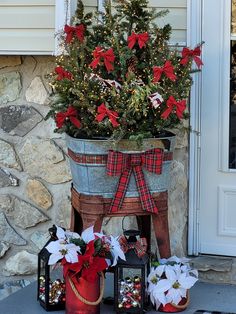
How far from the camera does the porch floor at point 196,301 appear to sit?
3963 millimetres

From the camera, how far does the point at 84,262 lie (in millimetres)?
3619

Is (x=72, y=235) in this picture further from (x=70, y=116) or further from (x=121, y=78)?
(x=121, y=78)

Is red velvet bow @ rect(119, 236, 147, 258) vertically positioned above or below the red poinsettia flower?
above

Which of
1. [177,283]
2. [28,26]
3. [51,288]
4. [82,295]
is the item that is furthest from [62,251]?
[28,26]

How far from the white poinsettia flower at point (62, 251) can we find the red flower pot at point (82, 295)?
0.38 feet

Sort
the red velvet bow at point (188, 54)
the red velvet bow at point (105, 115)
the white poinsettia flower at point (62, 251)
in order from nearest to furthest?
1. the white poinsettia flower at point (62, 251)
2. the red velvet bow at point (105, 115)
3. the red velvet bow at point (188, 54)

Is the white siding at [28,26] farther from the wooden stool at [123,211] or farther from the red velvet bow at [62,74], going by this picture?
the wooden stool at [123,211]

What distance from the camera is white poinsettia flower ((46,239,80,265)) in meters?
3.60

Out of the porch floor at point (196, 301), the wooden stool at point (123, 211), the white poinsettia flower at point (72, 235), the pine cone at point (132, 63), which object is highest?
the pine cone at point (132, 63)

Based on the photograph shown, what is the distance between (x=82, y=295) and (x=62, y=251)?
25 centimetres

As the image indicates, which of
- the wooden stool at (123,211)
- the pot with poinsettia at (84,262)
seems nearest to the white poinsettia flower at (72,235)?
the pot with poinsettia at (84,262)

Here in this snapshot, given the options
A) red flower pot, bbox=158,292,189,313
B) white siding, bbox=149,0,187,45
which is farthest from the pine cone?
red flower pot, bbox=158,292,189,313

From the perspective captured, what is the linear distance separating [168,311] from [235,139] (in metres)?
1.12

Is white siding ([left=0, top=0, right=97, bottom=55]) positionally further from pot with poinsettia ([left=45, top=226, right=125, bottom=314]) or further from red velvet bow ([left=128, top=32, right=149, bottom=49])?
pot with poinsettia ([left=45, top=226, right=125, bottom=314])
